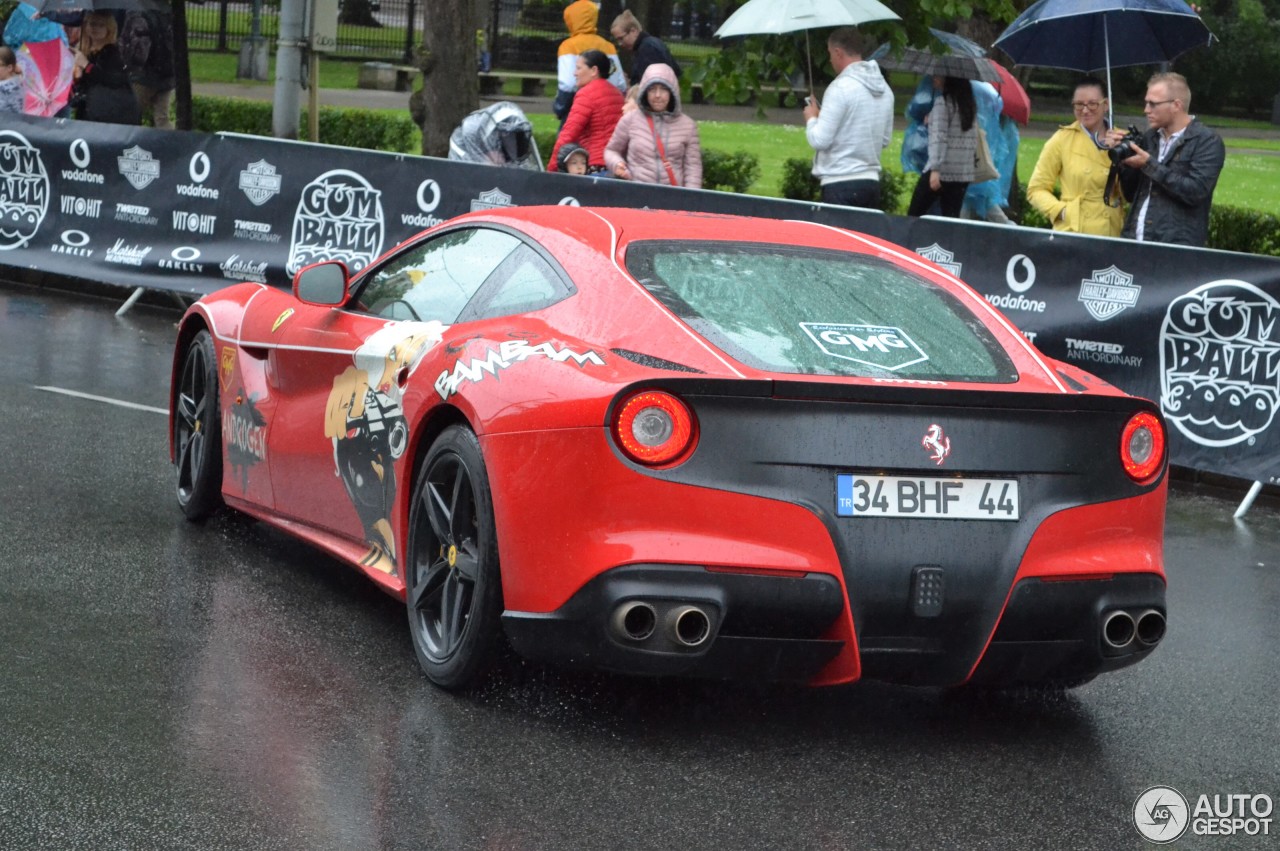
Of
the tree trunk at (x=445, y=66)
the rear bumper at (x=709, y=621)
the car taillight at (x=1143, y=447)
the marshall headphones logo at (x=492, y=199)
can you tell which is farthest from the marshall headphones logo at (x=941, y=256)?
the tree trunk at (x=445, y=66)

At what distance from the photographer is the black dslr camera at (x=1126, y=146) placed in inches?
426

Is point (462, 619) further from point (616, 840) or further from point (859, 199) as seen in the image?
point (859, 199)

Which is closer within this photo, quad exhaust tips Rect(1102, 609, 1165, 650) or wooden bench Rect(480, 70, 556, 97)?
quad exhaust tips Rect(1102, 609, 1165, 650)

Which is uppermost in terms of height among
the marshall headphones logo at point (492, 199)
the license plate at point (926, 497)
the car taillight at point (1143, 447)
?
the marshall headphones logo at point (492, 199)

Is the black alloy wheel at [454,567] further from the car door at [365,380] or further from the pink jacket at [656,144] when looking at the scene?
the pink jacket at [656,144]

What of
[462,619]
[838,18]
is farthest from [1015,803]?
[838,18]

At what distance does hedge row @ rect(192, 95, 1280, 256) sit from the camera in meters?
16.8

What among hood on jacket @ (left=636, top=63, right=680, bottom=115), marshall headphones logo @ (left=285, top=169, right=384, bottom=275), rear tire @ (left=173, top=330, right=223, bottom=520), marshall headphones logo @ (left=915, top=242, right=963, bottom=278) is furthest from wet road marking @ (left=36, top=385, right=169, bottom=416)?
hood on jacket @ (left=636, top=63, right=680, bottom=115)

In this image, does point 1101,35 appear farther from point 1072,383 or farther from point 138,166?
point 1072,383

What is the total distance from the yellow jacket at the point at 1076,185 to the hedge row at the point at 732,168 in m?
3.19

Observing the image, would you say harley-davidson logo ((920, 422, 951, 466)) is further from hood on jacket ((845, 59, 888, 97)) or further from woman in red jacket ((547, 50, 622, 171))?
woman in red jacket ((547, 50, 622, 171))

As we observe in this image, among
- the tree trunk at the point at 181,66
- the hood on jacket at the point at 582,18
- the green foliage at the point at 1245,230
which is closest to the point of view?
the hood on jacket at the point at 582,18

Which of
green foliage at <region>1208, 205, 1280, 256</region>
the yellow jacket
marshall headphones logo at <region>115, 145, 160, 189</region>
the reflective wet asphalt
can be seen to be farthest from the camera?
green foliage at <region>1208, 205, 1280, 256</region>

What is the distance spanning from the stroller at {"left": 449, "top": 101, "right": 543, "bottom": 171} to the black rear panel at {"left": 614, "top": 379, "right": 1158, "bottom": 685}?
375 inches
